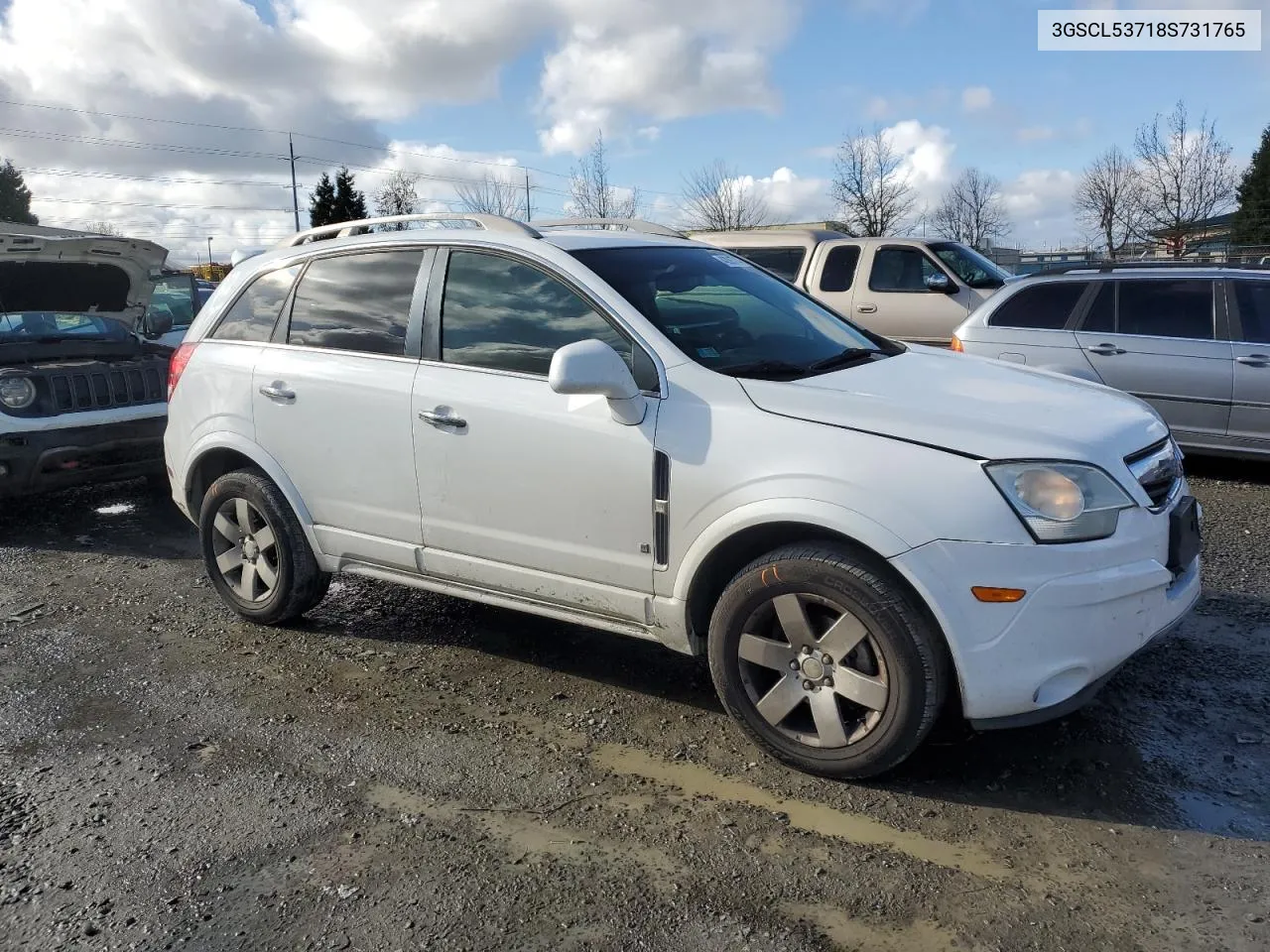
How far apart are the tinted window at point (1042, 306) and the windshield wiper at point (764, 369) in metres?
5.14

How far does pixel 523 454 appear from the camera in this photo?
3.76m

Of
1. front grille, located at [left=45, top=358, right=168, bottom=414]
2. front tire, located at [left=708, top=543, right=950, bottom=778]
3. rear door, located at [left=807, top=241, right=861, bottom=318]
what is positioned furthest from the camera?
rear door, located at [left=807, top=241, right=861, bottom=318]

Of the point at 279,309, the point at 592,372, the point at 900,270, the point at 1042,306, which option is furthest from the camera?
the point at 900,270

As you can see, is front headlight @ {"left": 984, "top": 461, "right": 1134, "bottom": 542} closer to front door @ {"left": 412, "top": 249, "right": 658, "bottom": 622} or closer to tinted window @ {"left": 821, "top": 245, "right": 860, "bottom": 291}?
front door @ {"left": 412, "top": 249, "right": 658, "bottom": 622}

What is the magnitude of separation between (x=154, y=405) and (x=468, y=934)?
564cm

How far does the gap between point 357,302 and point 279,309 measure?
1.71 ft

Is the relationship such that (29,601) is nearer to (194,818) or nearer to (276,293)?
(276,293)

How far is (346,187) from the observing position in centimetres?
5103

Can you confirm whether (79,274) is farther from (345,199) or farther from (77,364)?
(345,199)

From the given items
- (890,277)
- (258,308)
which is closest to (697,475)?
(258,308)

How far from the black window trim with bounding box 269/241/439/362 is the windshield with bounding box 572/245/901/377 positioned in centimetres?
70

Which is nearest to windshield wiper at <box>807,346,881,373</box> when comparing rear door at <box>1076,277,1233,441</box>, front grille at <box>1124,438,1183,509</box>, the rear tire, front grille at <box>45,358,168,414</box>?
front grille at <box>1124,438,1183,509</box>

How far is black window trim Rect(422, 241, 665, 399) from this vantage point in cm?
360

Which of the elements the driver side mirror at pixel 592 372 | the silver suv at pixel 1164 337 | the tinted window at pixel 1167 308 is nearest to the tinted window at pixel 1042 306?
the silver suv at pixel 1164 337
